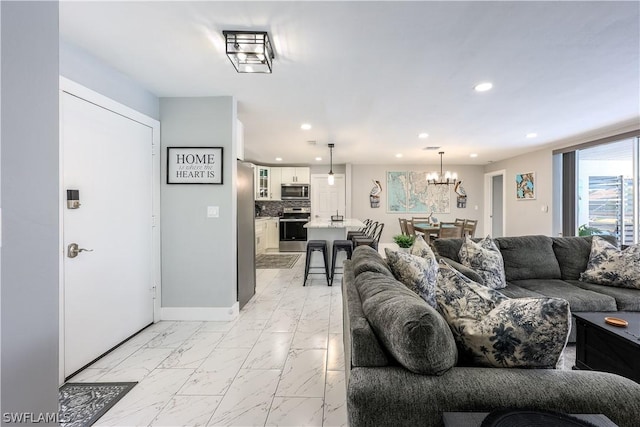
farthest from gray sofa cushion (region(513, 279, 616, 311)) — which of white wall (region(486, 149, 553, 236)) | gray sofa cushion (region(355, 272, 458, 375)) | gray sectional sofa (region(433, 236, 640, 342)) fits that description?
white wall (region(486, 149, 553, 236))

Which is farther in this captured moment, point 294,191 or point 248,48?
point 294,191

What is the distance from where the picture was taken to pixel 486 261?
2.75 meters

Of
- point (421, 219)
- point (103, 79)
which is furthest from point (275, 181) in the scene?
point (103, 79)

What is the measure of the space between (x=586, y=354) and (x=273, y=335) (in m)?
2.42

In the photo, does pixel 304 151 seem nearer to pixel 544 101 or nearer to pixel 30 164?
pixel 544 101

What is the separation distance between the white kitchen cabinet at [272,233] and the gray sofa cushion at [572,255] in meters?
5.91

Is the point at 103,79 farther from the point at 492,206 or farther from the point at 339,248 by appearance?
the point at 492,206

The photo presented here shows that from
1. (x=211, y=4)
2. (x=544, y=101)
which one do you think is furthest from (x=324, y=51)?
(x=544, y=101)

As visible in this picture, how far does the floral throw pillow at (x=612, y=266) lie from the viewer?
2617mm

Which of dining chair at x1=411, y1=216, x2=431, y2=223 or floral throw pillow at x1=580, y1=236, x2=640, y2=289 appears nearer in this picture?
floral throw pillow at x1=580, y1=236, x2=640, y2=289

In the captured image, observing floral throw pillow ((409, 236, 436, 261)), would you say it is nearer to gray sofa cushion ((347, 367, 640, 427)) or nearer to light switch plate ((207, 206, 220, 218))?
gray sofa cushion ((347, 367, 640, 427))

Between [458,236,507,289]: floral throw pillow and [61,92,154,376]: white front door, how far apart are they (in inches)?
128

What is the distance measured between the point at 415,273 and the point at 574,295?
1.70 metres

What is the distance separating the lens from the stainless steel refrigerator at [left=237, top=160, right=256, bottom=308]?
3363mm
